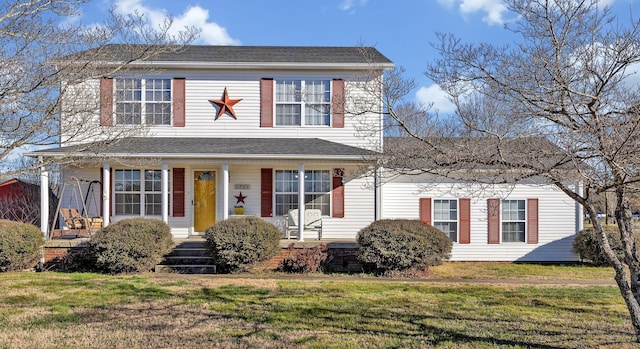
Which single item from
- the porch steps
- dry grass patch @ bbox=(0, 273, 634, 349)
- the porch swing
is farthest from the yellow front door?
dry grass patch @ bbox=(0, 273, 634, 349)

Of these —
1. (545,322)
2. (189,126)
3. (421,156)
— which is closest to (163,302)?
(421,156)

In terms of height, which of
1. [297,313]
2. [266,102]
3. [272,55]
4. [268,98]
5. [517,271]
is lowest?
[517,271]

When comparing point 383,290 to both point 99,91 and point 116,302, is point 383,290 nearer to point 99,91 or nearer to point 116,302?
→ point 116,302

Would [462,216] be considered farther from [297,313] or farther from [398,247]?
[297,313]

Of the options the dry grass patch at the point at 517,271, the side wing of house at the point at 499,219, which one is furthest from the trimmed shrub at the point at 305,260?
the side wing of house at the point at 499,219

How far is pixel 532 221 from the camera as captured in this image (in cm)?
1491

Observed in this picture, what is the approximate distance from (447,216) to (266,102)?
22.1 ft

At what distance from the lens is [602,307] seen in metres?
8.38

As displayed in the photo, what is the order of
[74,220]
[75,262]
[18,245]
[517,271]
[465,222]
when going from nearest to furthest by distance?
[18,245]
[75,262]
[74,220]
[517,271]
[465,222]

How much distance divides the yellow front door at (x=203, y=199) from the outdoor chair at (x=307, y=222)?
260cm

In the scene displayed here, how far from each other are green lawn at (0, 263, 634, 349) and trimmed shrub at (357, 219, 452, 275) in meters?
0.75

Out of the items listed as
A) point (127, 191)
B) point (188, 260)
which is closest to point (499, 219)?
point (188, 260)

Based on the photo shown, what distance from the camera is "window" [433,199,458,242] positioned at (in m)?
14.9

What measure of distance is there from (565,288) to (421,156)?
A: 20.9ft
